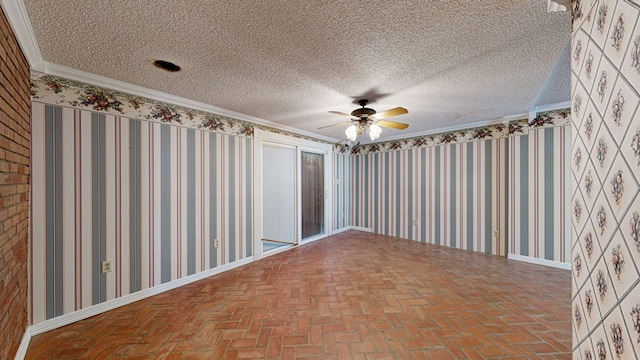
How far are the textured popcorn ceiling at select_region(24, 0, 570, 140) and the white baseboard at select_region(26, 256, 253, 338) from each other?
2075mm

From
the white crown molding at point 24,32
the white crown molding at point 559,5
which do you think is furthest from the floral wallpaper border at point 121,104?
the white crown molding at point 559,5

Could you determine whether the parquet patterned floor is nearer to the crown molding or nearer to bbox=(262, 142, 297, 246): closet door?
bbox=(262, 142, 297, 246): closet door

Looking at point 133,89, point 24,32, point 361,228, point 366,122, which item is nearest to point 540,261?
point 361,228

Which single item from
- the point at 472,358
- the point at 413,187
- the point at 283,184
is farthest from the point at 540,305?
the point at 283,184

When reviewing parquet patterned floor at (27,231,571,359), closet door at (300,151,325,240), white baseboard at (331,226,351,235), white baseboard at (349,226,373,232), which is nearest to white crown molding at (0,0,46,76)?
parquet patterned floor at (27,231,571,359)

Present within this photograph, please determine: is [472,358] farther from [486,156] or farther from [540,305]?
[486,156]

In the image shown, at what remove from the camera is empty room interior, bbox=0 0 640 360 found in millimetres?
945

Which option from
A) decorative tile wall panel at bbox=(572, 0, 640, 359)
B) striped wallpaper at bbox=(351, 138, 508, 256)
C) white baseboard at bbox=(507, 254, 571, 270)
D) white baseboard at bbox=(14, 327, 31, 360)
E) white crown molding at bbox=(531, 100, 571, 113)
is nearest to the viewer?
decorative tile wall panel at bbox=(572, 0, 640, 359)

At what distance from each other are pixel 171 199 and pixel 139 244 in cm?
53

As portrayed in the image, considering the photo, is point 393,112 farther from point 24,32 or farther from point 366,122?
point 24,32

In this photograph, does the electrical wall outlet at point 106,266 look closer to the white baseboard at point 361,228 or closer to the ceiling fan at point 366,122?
the ceiling fan at point 366,122

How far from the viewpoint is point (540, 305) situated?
227 cm

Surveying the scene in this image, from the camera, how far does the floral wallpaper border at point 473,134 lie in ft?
10.5

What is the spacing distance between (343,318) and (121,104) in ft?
9.53
